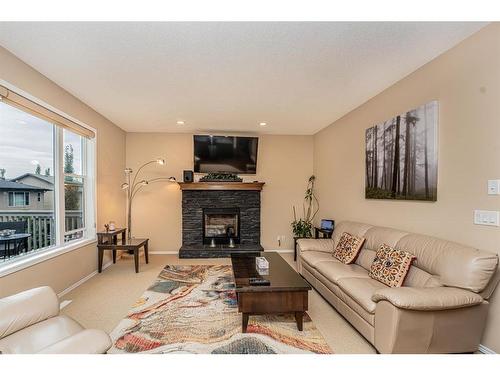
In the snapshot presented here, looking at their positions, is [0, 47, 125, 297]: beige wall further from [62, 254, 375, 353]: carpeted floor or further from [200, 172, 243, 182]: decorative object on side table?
[200, 172, 243, 182]: decorative object on side table

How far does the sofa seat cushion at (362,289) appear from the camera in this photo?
201 cm

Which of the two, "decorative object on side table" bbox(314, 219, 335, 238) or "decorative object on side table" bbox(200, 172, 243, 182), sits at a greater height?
"decorative object on side table" bbox(200, 172, 243, 182)

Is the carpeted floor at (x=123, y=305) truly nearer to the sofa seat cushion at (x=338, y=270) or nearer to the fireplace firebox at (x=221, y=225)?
the sofa seat cushion at (x=338, y=270)

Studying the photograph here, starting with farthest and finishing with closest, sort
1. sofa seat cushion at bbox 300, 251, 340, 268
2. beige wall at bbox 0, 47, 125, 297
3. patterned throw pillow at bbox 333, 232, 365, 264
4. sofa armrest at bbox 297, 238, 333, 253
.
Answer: sofa armrest at bbox 297, 238, 333, 253, sofa seat cushion at bbox 300, 251, 340, 268, patterned throw pillow at bbox 333, 232, 365, 264, beige wall at bbox 0, 47, 125, 297

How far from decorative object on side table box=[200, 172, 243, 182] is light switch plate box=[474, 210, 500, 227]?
3.84m

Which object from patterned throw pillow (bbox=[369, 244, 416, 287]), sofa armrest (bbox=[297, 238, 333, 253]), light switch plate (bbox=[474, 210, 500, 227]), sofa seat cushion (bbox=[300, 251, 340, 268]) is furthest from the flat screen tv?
light switch plate (bbox=[474, 210, 500, 227])

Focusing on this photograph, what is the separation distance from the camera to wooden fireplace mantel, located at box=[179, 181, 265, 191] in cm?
508

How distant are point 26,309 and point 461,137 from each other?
3507 millimetres

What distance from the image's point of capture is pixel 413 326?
5.61 ft

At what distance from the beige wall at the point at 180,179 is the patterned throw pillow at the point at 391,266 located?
9.81 ft

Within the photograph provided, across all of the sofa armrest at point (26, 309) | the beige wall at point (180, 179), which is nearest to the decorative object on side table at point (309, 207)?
the beige wall at point (180, 179)

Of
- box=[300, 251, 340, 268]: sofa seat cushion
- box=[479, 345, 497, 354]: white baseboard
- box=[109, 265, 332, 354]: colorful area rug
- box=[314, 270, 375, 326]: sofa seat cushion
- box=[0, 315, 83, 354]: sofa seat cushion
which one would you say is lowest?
box=[109, 265, 332, 354]: colorful area rug
